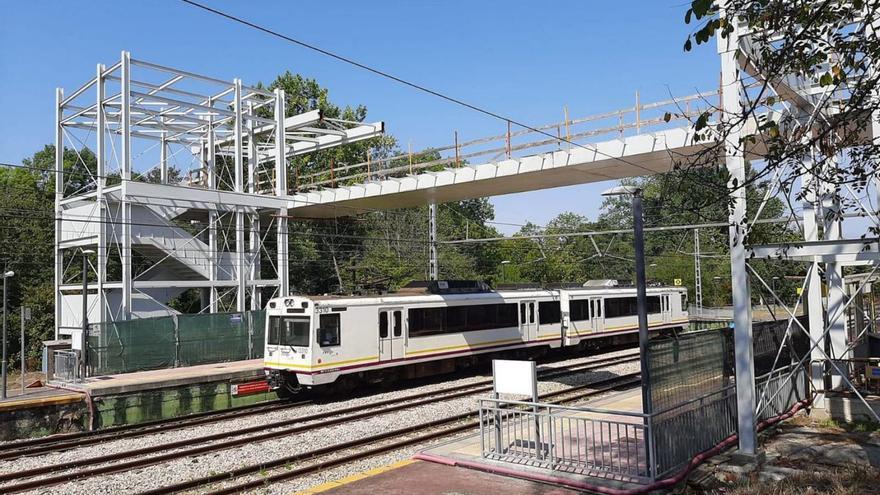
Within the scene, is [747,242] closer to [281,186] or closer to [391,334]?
[391,334]

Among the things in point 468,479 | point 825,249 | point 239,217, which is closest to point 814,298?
point 825,249

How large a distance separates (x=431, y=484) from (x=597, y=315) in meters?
18.9

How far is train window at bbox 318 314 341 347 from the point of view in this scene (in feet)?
58.4

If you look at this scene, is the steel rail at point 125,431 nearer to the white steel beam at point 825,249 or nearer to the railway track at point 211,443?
the railway track at point 211,443

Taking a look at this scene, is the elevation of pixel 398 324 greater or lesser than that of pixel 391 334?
greater

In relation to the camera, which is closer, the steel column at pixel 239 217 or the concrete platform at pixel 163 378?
the concrete platform at pixel 163 378

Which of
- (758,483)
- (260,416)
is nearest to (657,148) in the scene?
(758,483)

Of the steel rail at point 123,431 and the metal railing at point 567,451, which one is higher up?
the metal railing at point 567,451

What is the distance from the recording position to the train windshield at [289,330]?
704 inches

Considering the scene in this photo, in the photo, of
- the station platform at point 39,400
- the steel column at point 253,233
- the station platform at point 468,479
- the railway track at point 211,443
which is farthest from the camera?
the steel column at point 253,233

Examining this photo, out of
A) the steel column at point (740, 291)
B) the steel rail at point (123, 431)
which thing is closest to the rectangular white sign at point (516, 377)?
the steel column at point (740, 291)

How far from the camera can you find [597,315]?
2723 cm

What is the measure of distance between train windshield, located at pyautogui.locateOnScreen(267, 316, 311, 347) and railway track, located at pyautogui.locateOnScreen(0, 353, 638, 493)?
7.84 feet

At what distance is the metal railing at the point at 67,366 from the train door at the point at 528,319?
13.4 metres
